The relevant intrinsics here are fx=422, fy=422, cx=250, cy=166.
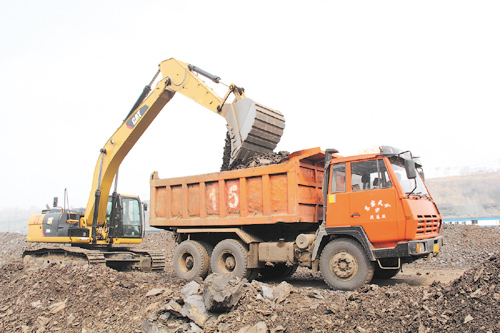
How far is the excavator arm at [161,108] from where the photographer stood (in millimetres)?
9492

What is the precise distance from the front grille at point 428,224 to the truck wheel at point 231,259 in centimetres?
357

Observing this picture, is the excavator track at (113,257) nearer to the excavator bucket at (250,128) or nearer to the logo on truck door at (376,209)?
the excavator bucket at (250,128)

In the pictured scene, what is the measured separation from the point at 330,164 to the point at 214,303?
3.51 metres

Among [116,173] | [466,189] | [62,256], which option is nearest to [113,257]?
[62,256]

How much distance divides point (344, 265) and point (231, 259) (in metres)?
2.71

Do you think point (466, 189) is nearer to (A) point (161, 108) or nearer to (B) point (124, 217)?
(B) point (124, 217)

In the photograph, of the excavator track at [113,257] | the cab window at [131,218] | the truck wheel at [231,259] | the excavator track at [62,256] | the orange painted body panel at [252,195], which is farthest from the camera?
the cab window at [131,218]

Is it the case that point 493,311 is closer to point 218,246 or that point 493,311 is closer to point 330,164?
point 330,164

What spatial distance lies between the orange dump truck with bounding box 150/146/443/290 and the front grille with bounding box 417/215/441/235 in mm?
18

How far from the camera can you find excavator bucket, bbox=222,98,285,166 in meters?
9.37

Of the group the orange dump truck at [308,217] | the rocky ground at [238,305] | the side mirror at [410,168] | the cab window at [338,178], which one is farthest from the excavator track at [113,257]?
the side mirror at [410,168]

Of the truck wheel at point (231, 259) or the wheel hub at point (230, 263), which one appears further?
the wheel hub at point (230, 263)

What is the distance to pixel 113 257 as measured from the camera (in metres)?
11.5

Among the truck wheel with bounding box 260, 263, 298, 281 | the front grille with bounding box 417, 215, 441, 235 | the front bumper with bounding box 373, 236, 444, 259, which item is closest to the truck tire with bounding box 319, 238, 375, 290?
the front bumper with bounding box 373, 236, 444, 259
